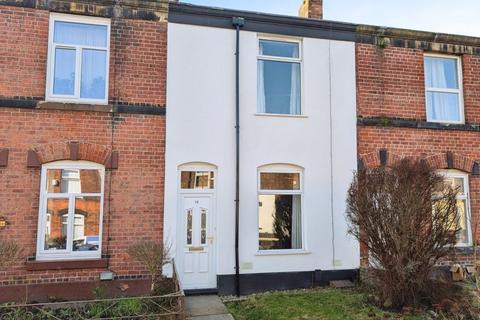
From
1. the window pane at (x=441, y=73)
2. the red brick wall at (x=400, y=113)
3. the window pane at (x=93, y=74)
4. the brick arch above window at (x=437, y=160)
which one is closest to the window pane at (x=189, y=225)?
the window pane at (x=93, y=74)

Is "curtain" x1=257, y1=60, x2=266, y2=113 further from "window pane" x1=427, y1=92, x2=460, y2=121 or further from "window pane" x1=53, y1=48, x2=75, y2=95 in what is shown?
"window pane" x1=427, y1=92, x2=460, y2=121

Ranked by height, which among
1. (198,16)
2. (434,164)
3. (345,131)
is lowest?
(434,164)

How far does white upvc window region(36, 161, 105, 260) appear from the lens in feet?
26.2

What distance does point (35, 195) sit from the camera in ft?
25.9

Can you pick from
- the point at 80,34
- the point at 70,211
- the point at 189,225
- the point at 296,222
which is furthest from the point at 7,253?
the point at 296,222

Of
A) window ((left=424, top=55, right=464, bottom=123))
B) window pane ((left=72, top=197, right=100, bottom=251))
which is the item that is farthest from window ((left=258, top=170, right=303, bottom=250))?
window ((left=424, top=55, right=464, bottom=123))

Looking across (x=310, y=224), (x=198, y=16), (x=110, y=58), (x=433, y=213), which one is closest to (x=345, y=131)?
(x=310, y=224)

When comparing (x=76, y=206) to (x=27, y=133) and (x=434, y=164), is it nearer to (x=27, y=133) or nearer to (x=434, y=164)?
(x=27, y=133)

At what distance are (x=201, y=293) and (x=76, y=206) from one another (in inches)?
123

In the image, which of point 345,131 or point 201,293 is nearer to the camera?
point 201,293

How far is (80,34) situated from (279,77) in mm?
4529

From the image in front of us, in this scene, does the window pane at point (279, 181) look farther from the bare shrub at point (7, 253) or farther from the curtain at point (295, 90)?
the bare shrub at point (7, 253)

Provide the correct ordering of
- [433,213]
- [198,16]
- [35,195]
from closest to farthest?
[433,213] → [35,195] → [198,16]

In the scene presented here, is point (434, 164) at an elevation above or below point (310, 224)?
above
